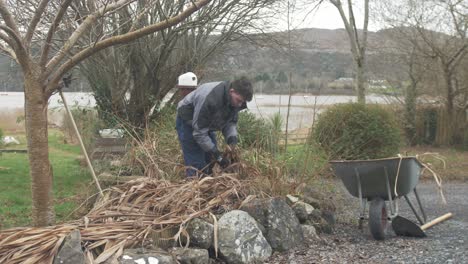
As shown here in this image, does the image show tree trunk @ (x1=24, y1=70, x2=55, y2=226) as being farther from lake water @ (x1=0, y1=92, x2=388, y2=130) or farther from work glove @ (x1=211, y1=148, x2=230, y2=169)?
lake water @ (x1=0, y1=92, x2=388, y2=130)

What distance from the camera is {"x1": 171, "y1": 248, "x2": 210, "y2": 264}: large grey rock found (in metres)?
4.21

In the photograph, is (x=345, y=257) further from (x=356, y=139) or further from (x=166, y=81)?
(x=166, y=81)

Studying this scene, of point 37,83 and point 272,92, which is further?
point 272,92

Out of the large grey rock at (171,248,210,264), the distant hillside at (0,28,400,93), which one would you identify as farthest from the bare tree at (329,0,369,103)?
the large grey rock at (171,248,210,264)

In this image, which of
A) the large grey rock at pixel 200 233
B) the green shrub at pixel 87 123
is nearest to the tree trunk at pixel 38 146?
the large grey rock at pixel 200 233

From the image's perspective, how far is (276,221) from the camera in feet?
16.4

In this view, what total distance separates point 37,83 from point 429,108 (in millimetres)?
13390

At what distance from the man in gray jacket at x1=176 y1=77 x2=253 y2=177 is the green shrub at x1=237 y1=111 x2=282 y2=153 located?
1.03 metres

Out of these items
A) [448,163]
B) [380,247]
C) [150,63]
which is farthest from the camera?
[448,163]

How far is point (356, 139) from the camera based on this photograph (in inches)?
392

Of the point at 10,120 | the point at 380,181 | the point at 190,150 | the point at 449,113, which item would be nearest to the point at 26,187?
the point at 190,150

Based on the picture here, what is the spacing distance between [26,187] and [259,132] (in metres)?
3.81

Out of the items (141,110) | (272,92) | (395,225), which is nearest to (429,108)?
(272,92)

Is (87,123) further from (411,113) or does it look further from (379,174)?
(411,113)
